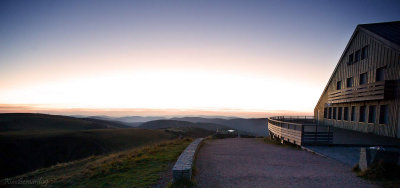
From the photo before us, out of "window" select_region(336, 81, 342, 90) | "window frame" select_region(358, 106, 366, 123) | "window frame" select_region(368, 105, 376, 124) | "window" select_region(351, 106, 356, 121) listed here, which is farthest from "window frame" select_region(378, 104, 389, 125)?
"window" select_region(336, 81, 342, 90)

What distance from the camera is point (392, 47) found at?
14945 mm

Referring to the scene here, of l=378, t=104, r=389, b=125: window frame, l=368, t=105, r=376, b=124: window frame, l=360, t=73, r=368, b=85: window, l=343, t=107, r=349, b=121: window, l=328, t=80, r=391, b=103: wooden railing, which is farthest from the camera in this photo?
l=343, t=107, r=349, b=121: window

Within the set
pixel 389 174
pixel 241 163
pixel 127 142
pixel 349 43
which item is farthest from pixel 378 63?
pixel 127 142

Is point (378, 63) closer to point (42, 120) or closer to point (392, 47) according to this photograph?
point (392, 47)

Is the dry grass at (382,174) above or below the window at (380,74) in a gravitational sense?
below

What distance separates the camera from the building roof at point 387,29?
52.7 feet

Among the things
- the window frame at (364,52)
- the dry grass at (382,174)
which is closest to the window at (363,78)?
the window frame at (364,52)

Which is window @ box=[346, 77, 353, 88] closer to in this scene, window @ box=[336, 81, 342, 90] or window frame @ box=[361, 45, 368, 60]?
window @ box=[336, 81, 342, 90]

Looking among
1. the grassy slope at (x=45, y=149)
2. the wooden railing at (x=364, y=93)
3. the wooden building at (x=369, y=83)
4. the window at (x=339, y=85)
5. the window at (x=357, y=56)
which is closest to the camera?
the wooden building at (x=369, y=83)

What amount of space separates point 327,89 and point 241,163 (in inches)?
865

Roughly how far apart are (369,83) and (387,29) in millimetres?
6162

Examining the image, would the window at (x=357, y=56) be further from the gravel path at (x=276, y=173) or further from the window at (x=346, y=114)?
the gravel path at (x=276, y=173)

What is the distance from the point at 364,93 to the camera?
17344 mm

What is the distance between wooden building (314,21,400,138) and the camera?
14.8 meters
